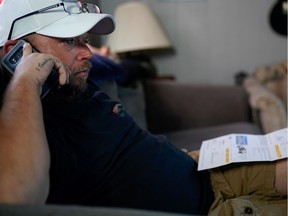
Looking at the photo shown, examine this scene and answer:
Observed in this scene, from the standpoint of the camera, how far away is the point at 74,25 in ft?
2.05

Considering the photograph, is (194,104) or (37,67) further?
(194,104)

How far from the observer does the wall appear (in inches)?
91.0

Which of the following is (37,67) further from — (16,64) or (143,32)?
(143,32)

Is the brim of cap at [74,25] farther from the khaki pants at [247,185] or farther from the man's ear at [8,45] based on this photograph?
the khaki pants at [247,185]

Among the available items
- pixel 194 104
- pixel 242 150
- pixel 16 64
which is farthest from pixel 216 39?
pixel 16 64

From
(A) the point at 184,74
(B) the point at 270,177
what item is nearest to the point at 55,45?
(B) the point at 270,177

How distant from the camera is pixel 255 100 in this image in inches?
66.6

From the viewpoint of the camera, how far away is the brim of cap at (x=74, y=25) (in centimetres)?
62

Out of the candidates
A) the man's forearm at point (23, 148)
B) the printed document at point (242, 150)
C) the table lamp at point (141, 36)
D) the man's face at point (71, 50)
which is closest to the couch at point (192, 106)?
the table lamp at point (141, 36)

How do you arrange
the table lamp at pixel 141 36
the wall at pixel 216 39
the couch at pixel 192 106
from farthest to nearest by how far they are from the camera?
1. the wall at pixel 216 39
2. the table lamp at pixel 141 36
3. the couch at pixel 192 106

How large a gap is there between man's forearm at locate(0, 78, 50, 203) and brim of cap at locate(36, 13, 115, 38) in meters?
0.12

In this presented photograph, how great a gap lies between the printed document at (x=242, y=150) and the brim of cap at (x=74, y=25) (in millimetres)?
342

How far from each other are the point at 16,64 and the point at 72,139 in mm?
148

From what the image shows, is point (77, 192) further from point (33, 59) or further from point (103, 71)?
point (103, 71)
